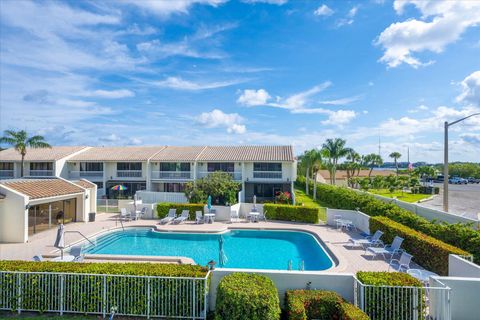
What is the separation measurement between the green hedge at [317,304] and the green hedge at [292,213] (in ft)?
46.6

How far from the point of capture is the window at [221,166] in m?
33.6

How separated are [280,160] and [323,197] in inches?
341

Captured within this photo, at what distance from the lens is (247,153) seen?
113 ft

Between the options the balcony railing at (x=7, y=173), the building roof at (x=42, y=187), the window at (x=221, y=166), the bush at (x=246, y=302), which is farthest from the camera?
the balcony railing at (x=7, y=173)

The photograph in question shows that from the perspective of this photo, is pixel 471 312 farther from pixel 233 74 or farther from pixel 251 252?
pixel 233 74

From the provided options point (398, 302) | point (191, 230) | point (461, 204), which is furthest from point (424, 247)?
point (461, 204)

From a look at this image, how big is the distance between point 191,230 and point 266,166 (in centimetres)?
1563

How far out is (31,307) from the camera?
8133 millimetres

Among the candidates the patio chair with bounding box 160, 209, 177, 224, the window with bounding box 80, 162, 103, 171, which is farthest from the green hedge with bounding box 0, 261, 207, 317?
the window with bounding box 80, 162, 103, 171

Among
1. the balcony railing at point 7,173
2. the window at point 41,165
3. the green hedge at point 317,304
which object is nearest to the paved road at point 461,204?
the green hedge at point 317,304

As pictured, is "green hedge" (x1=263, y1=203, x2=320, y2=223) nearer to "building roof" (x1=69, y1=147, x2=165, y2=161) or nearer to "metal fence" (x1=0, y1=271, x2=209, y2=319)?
"metal fence" (x1=0, y1=271, x2=209, y2=319)

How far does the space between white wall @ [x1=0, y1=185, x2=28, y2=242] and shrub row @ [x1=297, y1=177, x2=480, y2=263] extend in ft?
69.7

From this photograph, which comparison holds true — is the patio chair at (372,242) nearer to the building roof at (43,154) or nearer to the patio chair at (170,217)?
the patio chair at (170,217)

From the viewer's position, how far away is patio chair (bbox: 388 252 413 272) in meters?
11.3
